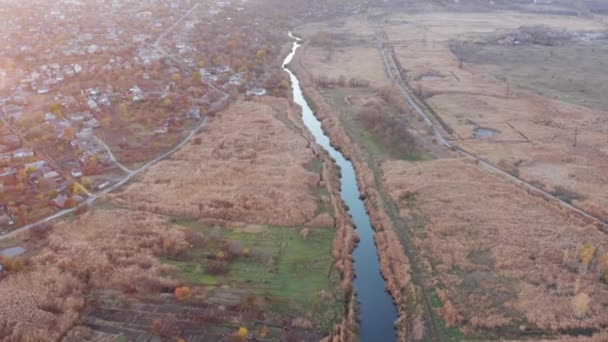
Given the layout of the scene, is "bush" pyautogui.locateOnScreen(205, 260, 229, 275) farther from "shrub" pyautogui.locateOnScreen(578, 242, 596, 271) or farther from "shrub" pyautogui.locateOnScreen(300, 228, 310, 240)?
"shrub" pyautogui.locateOnScreen(578, 242, 596, 271)

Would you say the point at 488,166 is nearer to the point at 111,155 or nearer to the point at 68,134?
the point at 111,155

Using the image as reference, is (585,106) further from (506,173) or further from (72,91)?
(72,91)

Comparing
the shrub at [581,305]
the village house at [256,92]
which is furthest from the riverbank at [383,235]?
the village house at [256,92]

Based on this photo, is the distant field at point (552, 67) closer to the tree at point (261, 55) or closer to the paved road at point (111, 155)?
the tree at point (261, 55)

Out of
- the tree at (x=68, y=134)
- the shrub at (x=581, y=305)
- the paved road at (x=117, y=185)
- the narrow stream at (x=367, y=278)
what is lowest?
the narrow stream at (x=367, y=278)

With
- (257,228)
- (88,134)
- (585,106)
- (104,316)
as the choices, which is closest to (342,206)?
(257,228)

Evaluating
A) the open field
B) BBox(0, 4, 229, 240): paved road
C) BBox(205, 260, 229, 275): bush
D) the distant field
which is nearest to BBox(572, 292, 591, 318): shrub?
the open field
